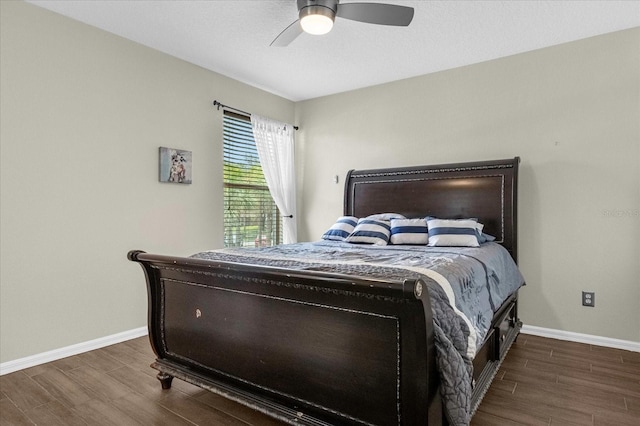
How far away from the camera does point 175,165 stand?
366cm

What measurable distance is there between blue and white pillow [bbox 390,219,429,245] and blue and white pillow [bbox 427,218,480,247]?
0.07m

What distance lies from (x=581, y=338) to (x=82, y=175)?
14.5 ft

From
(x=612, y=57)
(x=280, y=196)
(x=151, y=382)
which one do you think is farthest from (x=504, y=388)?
(x=280, y=196)

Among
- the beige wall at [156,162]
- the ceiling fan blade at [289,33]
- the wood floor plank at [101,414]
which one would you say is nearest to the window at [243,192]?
the beige wall at [156,162]

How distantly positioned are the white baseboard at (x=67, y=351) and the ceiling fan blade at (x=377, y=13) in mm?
3115

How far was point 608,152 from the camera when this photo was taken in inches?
123

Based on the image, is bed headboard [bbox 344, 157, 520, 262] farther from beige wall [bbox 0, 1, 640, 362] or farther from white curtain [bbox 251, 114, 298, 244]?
white curtain [bbox 251, 114, 298, 244]

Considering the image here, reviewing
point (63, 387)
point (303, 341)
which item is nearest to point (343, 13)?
point (303, 341)

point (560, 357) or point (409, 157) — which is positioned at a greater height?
point (409, 157)

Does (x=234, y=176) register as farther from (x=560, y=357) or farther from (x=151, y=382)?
(x=560, y=357)

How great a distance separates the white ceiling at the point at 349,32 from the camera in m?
2.74

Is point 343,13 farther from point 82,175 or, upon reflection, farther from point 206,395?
point 206,395

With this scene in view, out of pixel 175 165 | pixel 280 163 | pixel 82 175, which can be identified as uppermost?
pixel 280 163

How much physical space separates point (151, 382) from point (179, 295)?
66 centimetres
